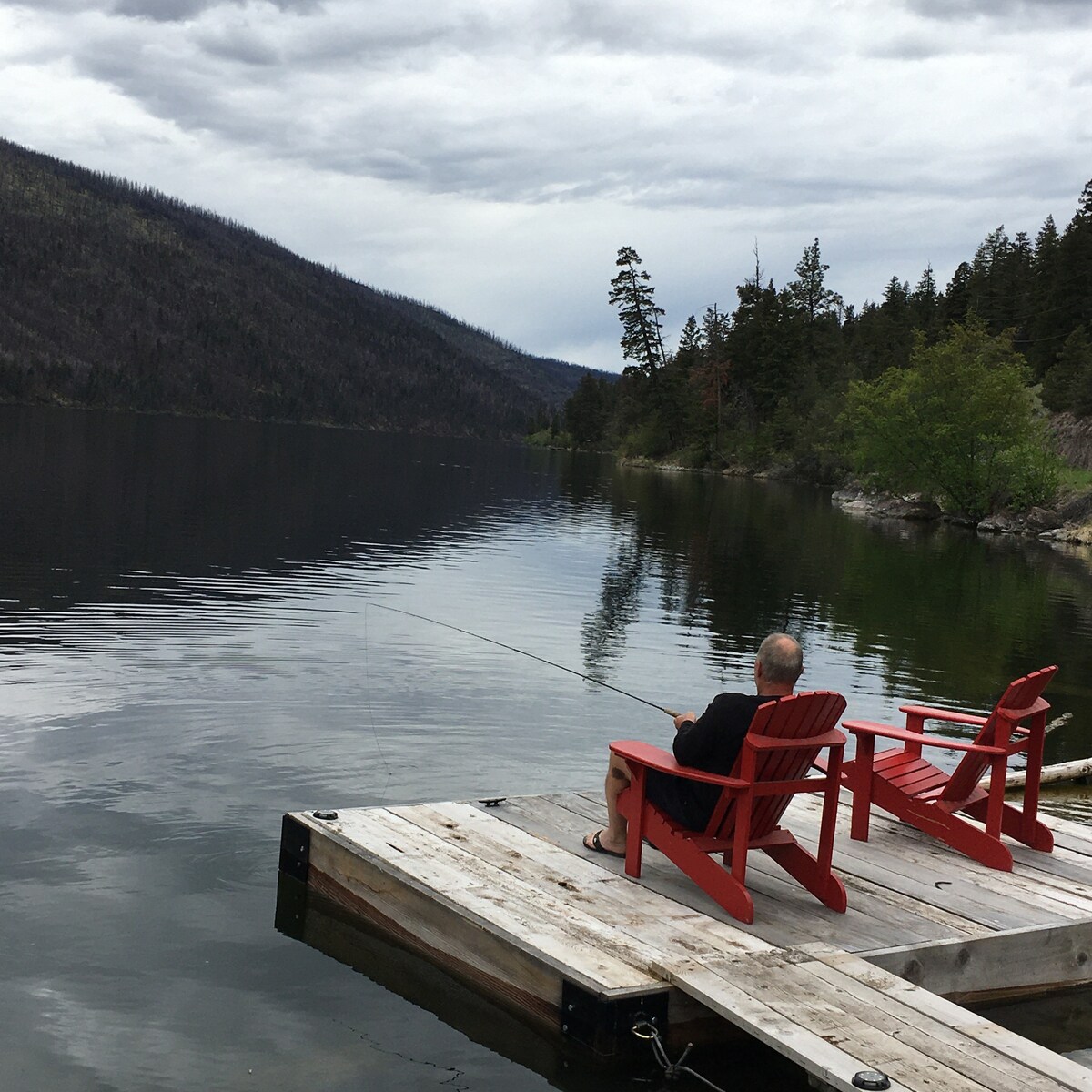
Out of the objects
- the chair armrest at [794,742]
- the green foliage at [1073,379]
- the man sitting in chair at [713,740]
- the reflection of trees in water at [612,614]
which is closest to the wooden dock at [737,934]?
the man sitting in chair at [713,740]

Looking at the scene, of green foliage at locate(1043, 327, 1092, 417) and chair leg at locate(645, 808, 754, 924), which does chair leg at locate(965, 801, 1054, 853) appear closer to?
chair leg at locate(645, 808, 754, 924)

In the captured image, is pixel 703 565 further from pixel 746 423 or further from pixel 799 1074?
pixel 746 423

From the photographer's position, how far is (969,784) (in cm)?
823

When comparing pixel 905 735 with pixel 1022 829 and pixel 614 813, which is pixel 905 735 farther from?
pixel 614 813

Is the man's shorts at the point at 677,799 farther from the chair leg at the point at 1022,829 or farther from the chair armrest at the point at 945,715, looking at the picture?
the chair leg at the point at 1022,829

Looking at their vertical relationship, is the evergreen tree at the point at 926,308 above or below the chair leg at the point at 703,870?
above

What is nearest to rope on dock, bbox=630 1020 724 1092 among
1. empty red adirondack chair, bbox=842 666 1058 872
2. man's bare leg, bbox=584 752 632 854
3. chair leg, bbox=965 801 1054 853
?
man's bare leg, bbox=584 752 632 854

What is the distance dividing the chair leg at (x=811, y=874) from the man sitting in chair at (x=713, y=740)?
1.56 feet

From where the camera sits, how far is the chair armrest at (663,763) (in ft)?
20.6

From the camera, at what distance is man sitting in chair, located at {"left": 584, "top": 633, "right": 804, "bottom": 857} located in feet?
21.1

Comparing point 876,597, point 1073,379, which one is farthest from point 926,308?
point 876,597

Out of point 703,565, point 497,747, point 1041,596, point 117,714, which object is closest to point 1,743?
Answer: point 117,714

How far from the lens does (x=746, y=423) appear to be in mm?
109375

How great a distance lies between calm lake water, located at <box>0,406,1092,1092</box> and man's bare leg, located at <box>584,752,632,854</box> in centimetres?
133
